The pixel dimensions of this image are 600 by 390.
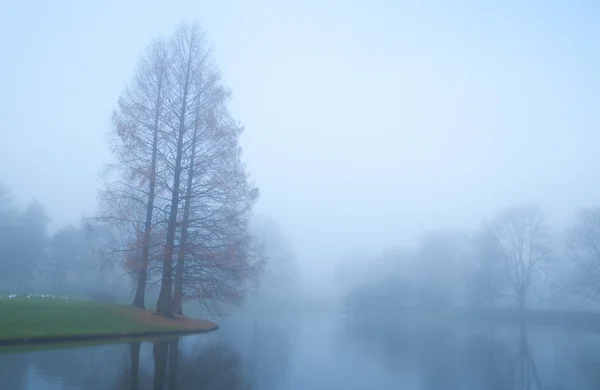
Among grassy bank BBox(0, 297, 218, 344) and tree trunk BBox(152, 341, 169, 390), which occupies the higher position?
grassy bank BBox(0, 297, 218, 344)

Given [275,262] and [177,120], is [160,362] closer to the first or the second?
[177,120]

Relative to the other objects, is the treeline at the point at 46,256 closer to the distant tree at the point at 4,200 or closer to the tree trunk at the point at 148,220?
the distant tree at the point at 4,200

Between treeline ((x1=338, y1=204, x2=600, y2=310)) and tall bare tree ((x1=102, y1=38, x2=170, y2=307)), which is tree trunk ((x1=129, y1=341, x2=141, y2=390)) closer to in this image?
tall bare tree ((x1=102, y1=38, x2=170, y2=307))

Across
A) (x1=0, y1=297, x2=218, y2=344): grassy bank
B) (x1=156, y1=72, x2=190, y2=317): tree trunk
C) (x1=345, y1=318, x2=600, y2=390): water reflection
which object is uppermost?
(x1=156, y1=72, x2=190, y2=317): tree trunk

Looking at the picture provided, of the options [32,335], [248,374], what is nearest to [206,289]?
[32,335]

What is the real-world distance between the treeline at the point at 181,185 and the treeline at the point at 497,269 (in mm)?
37598

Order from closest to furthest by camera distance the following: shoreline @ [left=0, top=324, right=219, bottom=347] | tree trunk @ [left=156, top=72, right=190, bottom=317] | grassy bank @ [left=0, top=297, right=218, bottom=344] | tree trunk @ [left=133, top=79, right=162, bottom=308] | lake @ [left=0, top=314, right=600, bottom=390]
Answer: lake @ [left=0, top=314, right=600, bottom=390] < shoreline @ [left=0, top=324, right=219, bottom=347] < grassy bank @ [left=0, top=297, right=218, bottom=344] < tree trunk @ [left=156, top=72, right=190, bottom=317] < tree trunk @ [left=133, top=79, right=162, bottom=308]

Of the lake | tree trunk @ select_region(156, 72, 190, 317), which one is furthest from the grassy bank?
the lake

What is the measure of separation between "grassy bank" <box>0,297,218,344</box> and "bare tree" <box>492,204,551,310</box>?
141ft

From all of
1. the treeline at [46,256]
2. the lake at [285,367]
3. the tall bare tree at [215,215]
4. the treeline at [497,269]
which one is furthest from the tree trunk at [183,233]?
the treeline at [497,269]

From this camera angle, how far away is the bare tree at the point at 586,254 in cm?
4897

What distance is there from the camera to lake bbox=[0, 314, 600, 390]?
11.0 m

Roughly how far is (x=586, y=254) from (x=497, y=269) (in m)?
8.82

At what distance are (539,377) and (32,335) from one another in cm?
1493
